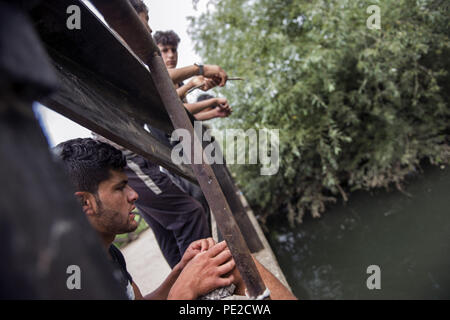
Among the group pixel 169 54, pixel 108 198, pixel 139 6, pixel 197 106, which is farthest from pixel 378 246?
pixel 139 6

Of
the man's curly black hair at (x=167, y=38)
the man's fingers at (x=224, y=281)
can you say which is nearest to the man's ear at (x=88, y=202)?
the man's fingers at (x=224, y=281)

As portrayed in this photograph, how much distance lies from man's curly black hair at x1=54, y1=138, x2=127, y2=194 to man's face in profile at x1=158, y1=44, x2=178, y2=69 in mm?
1805

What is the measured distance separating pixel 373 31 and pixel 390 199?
379cm

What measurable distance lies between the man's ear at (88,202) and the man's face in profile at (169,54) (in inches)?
80.7

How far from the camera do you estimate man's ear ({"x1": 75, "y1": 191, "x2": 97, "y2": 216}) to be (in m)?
1.64

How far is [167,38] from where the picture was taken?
3.24 m

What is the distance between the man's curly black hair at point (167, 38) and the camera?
3.22m

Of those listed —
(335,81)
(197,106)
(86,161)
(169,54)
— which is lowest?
(86,161)

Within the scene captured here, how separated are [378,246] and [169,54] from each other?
4987 millimetres

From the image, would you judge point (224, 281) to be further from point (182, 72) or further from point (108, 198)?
point (182, 72)

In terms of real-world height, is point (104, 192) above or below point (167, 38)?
below

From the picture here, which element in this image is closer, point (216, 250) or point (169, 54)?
point (216, 250)

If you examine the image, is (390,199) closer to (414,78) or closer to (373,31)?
(414,78)

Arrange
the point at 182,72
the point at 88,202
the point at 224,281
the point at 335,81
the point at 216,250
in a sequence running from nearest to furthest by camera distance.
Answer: the point at 224,281, the point at 216,250, the point at 88,202, the point at 182,72, the point at 335,81
